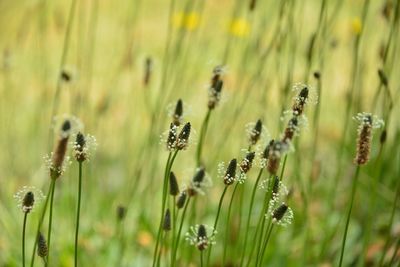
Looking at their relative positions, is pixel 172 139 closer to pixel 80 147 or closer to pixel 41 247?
pixel 80 147

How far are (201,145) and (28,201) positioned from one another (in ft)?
1.45

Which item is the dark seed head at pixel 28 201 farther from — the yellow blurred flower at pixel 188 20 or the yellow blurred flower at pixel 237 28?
the yellow blurred flower at pixel 237 28

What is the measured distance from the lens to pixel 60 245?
5.96 ft

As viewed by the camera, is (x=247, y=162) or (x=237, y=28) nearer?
(x=247, y=162)

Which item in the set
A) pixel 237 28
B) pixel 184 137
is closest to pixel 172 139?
pixel 184 137

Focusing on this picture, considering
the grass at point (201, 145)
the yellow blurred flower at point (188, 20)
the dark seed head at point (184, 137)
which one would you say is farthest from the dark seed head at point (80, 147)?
the yellow blurred flower at point (188, 20)

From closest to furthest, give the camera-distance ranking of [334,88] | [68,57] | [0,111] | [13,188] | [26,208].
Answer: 1. [26,208]
2. [13,188]
3. [0,111]
4. [334,88]
5. [68,57]

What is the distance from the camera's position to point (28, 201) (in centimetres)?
88

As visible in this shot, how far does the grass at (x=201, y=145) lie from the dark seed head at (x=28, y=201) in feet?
0.13

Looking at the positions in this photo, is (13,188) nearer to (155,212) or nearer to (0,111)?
(155,212)

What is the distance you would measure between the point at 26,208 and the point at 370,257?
3.83ft

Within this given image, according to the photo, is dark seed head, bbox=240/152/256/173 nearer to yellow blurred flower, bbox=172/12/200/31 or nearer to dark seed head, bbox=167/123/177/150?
dark seed head, bbox=167/123/177/150

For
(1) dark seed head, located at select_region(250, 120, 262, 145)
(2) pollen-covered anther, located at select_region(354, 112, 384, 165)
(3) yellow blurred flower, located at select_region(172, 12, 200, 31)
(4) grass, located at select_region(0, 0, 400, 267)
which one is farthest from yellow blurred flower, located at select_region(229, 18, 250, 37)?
(2) pollen-covered anther, located at select_region(354, 112, 384, 165)

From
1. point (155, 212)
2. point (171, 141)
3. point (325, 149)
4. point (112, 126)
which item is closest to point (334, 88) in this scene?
point (325, 149)
